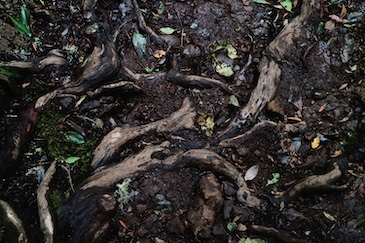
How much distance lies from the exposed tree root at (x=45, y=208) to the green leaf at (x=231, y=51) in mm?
2636

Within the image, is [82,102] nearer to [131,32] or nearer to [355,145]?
[131,32]

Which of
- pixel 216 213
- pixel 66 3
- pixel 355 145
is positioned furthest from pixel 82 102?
pixel 355 145

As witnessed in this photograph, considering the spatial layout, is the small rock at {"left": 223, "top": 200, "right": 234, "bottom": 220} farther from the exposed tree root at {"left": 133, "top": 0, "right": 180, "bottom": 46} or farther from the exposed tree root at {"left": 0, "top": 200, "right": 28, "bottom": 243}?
the exposed tree root at {"left": 133, "top": 0, "right": 180, "bottom": 46}

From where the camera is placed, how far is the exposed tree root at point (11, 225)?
332 centimetres

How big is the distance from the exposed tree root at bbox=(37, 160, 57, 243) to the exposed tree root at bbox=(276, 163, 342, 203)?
2151 mm

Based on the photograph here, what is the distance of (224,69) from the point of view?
196 inches

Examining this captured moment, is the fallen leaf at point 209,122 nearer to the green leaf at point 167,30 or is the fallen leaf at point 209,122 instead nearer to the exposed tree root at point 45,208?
the green leaf at point 167,30

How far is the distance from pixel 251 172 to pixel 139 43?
2.26 metres

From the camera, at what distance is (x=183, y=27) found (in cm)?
534

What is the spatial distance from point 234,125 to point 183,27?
1754mm

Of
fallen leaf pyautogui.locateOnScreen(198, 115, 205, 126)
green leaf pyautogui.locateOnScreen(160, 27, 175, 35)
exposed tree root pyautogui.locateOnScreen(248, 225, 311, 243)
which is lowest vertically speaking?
exposed tree root pyautogui.locateOnScreen(248, 225, 311, 243)

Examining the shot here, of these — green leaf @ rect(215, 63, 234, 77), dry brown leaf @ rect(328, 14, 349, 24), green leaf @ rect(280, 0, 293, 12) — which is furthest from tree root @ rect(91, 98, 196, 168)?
dry brown leaf @ rect(328, 14, 349, 24)

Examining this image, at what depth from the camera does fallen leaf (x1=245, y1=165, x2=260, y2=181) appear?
4.02m

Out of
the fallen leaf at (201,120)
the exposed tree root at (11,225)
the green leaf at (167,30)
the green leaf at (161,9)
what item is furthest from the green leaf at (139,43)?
the exposed tree root at (11,225)
